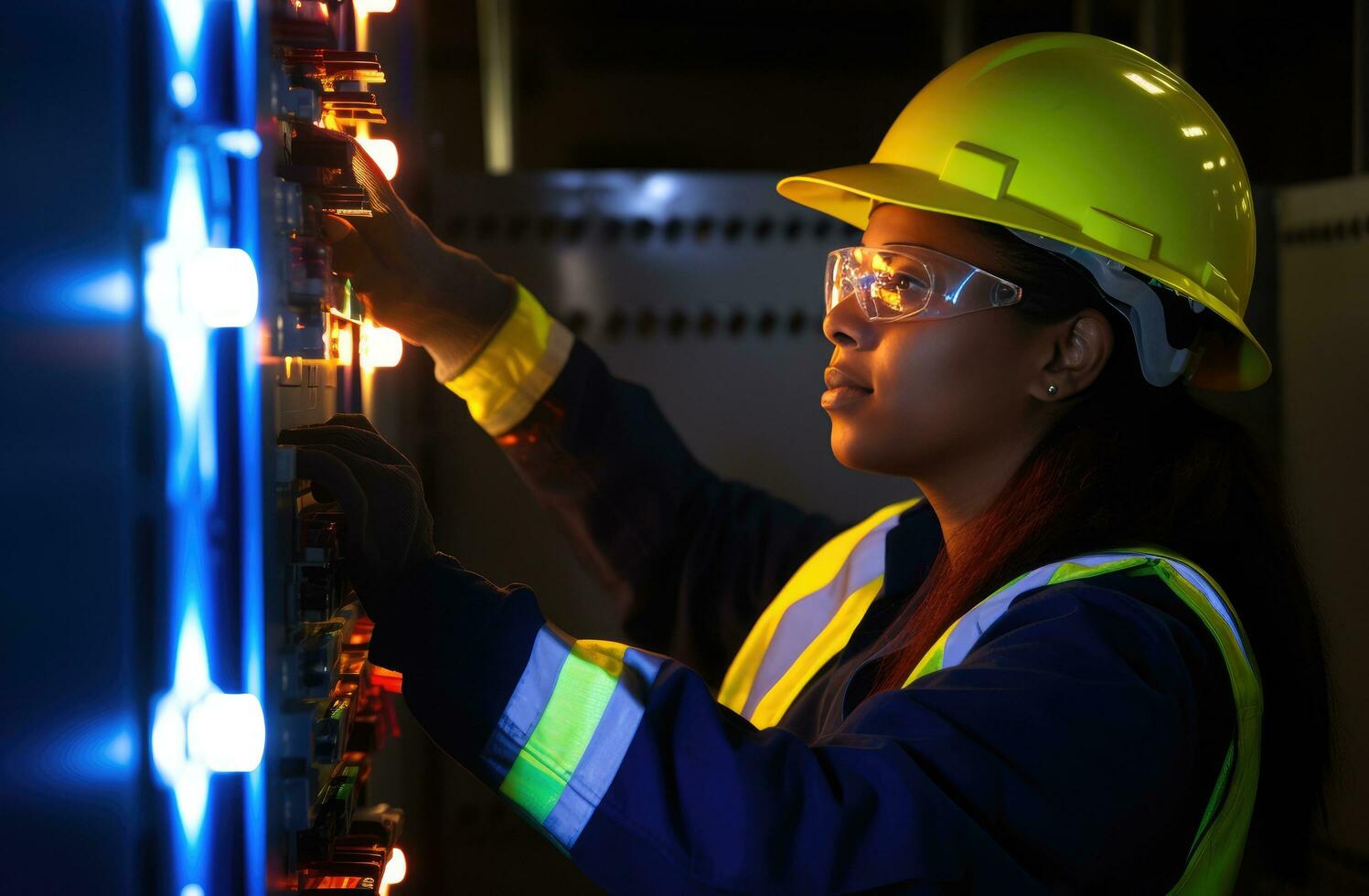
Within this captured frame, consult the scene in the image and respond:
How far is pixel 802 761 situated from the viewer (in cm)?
102

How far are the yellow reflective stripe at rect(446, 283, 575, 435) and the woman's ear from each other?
0.69 meters

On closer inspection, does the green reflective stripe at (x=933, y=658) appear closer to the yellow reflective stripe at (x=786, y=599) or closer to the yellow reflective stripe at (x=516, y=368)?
the yellow reflective stripe at (x=786, y=599)

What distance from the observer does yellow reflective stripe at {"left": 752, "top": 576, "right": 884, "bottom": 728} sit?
1578 mm

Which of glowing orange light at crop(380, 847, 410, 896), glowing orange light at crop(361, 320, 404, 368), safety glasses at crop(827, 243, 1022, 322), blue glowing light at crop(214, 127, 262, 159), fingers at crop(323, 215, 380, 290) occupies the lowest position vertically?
glowing orange light at crop(380, 847, 410, 896)

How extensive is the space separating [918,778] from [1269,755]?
611 millimetres

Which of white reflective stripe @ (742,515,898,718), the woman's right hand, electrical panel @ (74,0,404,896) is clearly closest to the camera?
electrical panel @ (74,0,404,896)

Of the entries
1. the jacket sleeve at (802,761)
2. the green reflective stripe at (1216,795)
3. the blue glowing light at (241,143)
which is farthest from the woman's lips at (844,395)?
the blue glowing light at (241,143)

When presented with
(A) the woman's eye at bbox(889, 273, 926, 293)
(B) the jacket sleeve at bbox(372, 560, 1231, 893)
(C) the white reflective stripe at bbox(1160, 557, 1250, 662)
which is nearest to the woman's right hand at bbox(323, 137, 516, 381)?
(B) the jacket sleeve at bbox(372, 560, 1231, 893)

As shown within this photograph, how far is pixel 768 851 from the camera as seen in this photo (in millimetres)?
986

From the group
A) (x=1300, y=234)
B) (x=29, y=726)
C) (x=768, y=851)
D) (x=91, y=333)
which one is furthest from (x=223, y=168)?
(x=1300, y=234)

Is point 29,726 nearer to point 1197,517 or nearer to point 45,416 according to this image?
point 45,416

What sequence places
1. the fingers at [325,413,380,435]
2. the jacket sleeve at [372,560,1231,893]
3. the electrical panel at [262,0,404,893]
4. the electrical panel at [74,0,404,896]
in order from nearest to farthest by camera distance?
the electrical panel at [74,0,404,896] < the electrical panel at [262,0,404,893] < the jacket sleeve at [372,560,1231,893] < the fingers at [325,413,380,435]

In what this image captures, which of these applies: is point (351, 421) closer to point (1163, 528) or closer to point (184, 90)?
point (184, 90)

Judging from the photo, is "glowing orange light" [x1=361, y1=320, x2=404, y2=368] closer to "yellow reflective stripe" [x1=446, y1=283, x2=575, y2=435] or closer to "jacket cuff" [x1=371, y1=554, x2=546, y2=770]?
"yellow reflective stripe" [x1=446, y1=283, x2=575, y2=435]
